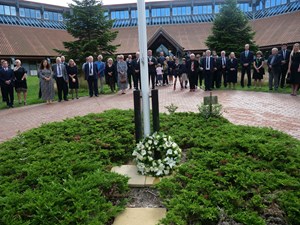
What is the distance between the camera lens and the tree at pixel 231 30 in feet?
62.7

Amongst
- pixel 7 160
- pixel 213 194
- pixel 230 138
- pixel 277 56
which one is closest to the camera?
pixel 213 194

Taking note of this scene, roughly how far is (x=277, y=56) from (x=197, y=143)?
341 inches

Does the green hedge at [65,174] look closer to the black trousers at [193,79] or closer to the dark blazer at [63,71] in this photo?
the dark blazer at [63,71]

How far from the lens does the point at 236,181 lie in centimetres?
336

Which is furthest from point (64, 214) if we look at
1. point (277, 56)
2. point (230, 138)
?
point (277, 56)

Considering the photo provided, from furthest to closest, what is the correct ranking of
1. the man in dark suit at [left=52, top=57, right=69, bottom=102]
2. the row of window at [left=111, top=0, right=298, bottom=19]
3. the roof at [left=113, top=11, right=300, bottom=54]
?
1. the row of window at [left=111, top=0, right=298, bottom=19]
2. the roof at [left=113, top=11, right=300, bottom=54]
3. the man in dark suit at [left=52, top=57, right=69, bottom=102]

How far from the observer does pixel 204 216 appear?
9.27 ft

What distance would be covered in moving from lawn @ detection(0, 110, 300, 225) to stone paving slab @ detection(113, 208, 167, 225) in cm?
9

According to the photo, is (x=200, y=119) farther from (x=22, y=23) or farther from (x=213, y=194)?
(x=22, y=23)

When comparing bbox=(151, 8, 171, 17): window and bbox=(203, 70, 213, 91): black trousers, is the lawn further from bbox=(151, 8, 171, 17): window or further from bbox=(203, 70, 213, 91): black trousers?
bbox=(151, 8, 171, 17): window

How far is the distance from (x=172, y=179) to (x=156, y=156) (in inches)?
25.1

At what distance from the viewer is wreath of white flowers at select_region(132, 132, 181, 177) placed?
392 centimetres

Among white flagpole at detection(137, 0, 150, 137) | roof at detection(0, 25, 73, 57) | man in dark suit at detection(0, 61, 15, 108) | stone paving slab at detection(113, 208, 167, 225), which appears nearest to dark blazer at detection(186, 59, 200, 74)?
man in dark suit at detection(0, 61, 15, 108)

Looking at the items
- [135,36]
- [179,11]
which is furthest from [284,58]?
[179,11]
